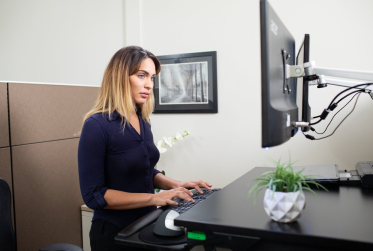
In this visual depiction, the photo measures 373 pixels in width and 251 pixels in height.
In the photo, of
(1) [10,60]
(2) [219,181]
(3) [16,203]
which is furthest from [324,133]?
(1) [10,60]

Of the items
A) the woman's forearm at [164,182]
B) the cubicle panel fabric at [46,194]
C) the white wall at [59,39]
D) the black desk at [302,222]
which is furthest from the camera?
the white wall at [59,39]

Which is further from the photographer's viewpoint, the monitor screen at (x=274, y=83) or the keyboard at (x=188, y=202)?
the keyboard at (x=188, y=202)

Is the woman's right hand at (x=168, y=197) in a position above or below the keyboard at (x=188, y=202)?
above

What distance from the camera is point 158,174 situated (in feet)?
5.34

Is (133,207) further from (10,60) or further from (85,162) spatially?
(10,60)

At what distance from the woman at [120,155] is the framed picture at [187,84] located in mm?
849

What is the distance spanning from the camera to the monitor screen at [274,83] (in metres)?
0.83

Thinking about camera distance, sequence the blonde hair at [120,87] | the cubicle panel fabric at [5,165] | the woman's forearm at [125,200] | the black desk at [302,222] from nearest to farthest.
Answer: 1. the black desk at [302,222]
2. the woman's forearm at [125,200]
3. the blonde hair at [120,87]
4. the cubicle panel fabric at [5,165]

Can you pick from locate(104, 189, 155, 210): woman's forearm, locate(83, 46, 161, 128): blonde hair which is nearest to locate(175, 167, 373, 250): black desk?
locate(104, 189, 155, 210): woman's forearm

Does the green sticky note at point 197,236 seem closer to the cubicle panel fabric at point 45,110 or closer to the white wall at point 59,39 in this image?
the cubicle panel fabric at point 45,110

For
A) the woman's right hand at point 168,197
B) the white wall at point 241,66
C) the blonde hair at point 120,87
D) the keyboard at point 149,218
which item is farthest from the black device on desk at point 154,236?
the white wall at point 241,66

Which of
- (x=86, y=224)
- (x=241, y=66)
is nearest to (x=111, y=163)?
(x=86, y=224)

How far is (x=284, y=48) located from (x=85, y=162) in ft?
2.64

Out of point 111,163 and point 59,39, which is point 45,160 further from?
point 59,39
